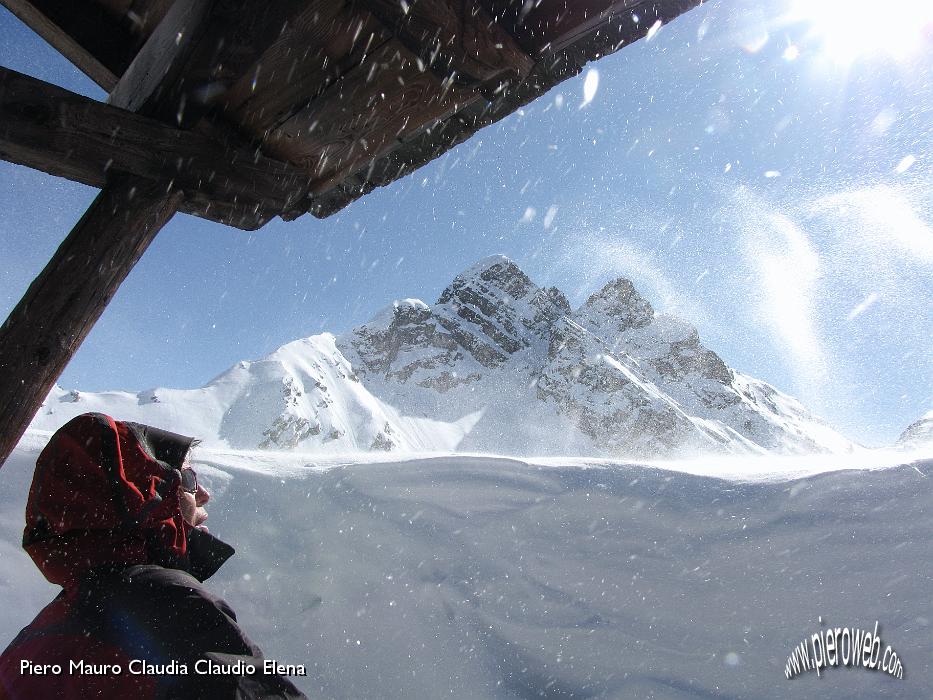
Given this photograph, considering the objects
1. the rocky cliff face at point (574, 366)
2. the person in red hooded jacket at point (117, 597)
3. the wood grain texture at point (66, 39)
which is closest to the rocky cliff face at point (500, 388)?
the rocky cliff face at point (574, 366)

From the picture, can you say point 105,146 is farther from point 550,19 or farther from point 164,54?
point 550,19

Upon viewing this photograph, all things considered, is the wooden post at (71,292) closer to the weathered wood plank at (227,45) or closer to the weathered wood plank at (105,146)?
the weathered wood plank at (105,146)

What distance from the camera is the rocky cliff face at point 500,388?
99188 mm

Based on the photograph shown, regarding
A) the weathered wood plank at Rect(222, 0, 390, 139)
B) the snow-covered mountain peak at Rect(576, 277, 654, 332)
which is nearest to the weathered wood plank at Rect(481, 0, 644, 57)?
the weathered wood plank at Rect(222, 0, 390, 139)

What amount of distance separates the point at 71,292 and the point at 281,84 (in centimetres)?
86

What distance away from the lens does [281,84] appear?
5.50 ft

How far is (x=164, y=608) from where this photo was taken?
3.24ft

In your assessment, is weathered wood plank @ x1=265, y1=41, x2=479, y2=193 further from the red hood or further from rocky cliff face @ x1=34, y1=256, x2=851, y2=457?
rocky cliff face @ x1=34, y1=256, x2=851, y2=457

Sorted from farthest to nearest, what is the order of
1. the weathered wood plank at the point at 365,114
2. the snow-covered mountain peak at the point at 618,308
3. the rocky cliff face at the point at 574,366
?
the snow-covered mountain peak at the point at 618,308
the rocky cliff face at the point at 574,366
the weathered wood plank at the point at 365,114

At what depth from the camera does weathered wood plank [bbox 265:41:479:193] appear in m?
1.61

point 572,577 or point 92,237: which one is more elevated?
point 572,577

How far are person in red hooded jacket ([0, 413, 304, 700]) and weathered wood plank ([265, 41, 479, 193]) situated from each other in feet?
3.71

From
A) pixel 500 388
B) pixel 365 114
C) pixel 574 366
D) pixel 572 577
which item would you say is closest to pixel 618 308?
pixel 574 366

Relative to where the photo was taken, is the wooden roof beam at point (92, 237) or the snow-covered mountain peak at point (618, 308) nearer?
the wooden roof beam at point (92, 237)
